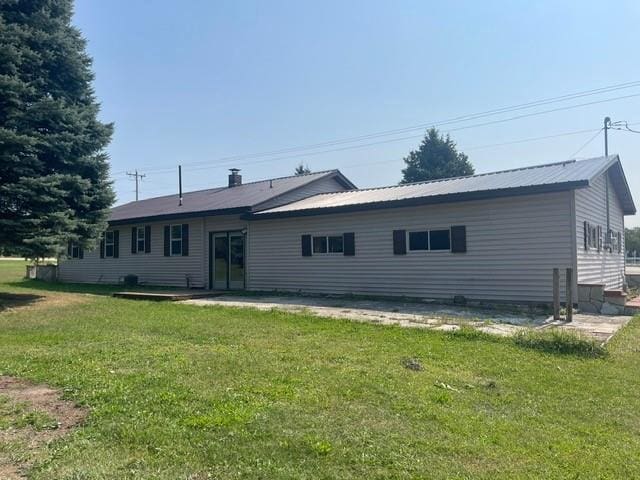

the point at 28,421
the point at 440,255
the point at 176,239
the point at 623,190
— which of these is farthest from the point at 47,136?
the point at 623,190

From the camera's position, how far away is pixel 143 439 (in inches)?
136

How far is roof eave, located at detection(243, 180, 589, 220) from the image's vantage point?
10.6m

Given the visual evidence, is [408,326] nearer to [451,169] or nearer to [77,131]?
[77,131]

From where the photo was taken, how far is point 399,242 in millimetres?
13367

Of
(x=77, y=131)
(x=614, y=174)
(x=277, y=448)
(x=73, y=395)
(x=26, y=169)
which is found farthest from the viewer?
(x=614, y=174)

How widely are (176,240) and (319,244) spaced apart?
6.56 metres

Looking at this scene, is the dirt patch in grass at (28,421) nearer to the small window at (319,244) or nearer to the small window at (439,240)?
the small window at (439,240)

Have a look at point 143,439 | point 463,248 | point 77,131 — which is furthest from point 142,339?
point 463,248

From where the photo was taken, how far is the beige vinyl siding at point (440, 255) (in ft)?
36.8

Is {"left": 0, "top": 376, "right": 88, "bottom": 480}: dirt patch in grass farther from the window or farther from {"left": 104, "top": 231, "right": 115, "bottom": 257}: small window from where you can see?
{"left": 104, "top": 231, "right": 115, "bottom": 257}: small window

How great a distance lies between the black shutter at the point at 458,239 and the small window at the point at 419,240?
28.9 inches

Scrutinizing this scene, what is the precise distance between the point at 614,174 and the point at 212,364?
14525mm

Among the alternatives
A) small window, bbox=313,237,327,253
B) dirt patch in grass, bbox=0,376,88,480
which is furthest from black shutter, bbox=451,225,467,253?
dirt patch in grass, bbox=0,376,88,480

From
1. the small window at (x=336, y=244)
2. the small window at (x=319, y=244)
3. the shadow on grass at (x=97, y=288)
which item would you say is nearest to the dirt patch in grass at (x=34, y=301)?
the shadow on grass at (x=97, y=288)
